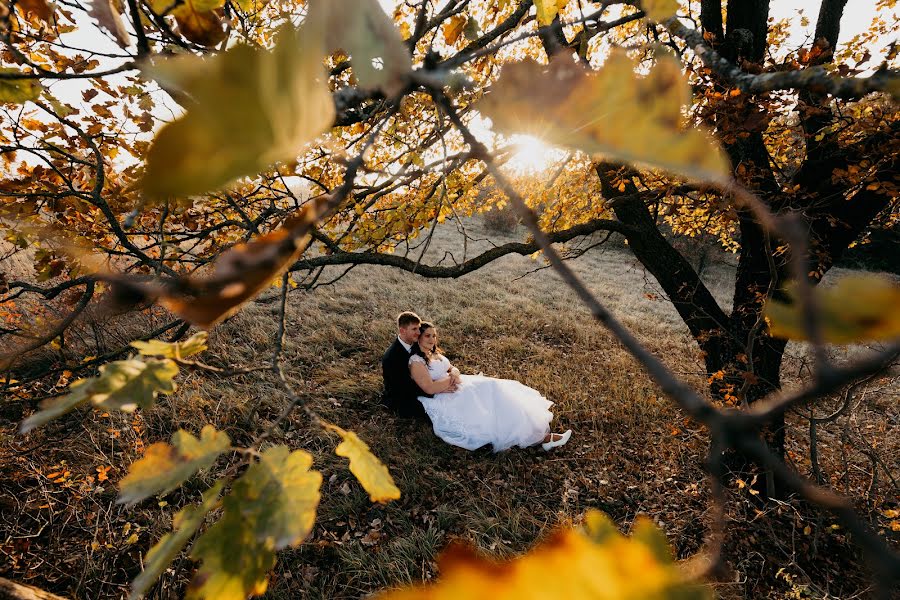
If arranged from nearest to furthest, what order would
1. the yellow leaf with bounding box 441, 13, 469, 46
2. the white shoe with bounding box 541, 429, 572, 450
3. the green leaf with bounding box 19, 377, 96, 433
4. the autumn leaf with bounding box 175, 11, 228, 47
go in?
the green leaf with bounding box 19, 377, 96, 433
the autumn leaf with bounding box 175, 11, 228, 47
the yellow leaf with bounding box 441, 13, 469, 46
the white shoe with bounding box 541, 429, 572, 450

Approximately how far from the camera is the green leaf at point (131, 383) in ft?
1.28

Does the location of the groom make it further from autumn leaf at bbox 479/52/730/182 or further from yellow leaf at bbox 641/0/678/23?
autumn leaf at bbox 479/52/730/182

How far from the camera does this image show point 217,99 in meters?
0.18

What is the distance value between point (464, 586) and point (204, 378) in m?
5.46

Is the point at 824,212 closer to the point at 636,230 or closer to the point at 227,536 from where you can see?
the point at 636,230

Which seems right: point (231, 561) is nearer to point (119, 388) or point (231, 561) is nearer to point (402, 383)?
point (119, 388)

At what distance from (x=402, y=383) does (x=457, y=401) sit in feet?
2.09

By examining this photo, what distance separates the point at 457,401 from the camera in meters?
4.13

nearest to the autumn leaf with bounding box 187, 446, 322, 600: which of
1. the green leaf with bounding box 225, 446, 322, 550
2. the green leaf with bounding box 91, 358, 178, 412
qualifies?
the green leaf with bounding box 225, 446, 322, 550

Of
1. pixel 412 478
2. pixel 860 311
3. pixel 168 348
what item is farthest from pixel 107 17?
pixel 412 478

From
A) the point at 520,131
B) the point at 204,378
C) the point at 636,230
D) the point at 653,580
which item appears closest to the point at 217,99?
the point at 520,131

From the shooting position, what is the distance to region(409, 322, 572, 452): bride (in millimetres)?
3963

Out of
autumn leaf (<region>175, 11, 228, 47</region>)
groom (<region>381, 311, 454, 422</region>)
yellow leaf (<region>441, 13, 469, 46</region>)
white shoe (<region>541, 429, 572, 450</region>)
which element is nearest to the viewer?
autumn leaf (<region>175, 11, 228, 47</region>)

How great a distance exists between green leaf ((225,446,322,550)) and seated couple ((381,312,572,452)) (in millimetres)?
3735
